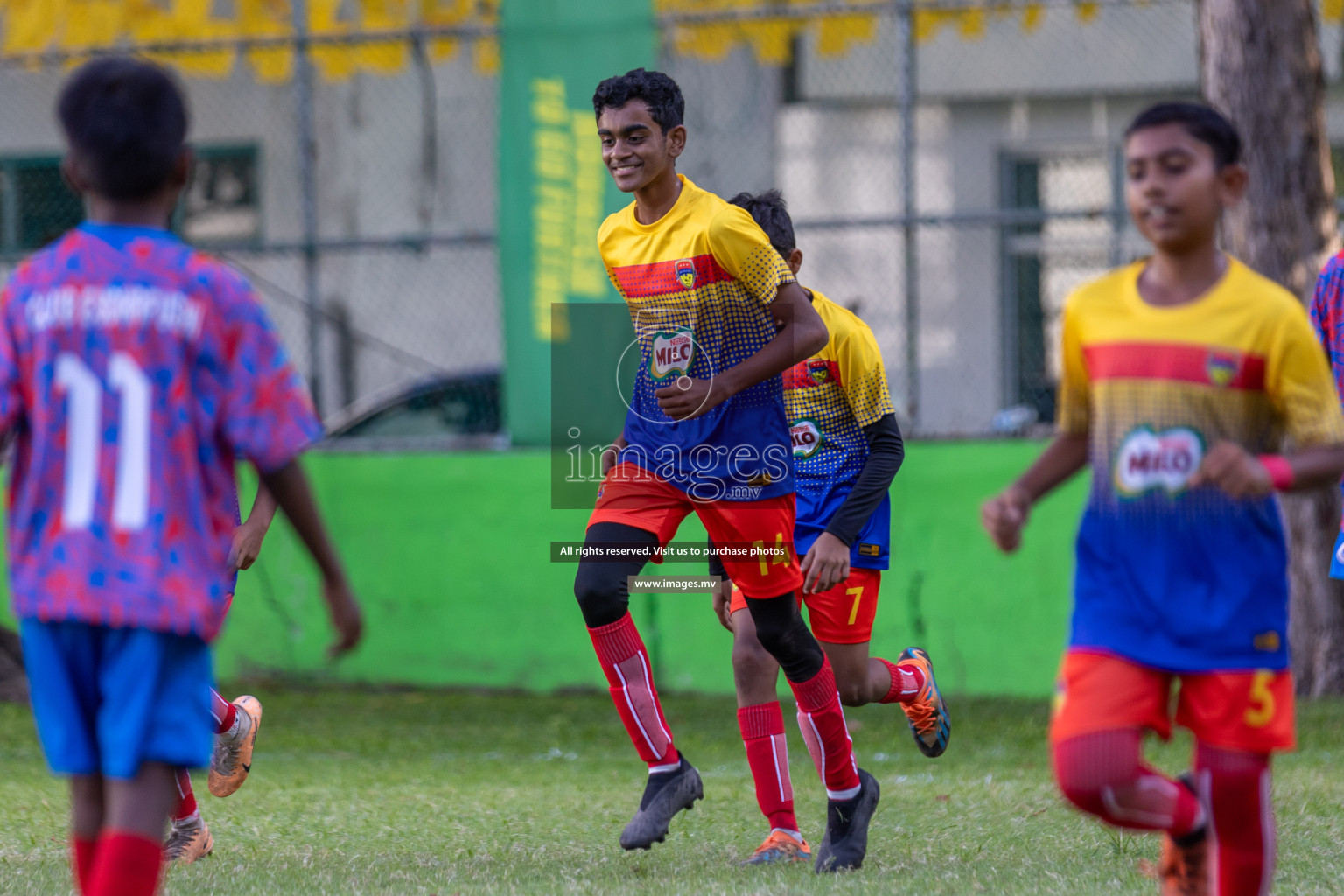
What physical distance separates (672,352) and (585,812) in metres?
2.03

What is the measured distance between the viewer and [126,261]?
291cm

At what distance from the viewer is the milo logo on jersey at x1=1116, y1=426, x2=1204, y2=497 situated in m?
3.28

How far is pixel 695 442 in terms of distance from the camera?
4922 millimetres

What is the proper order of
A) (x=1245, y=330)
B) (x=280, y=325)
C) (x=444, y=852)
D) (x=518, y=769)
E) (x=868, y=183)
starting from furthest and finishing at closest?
(x=868, y=183) → (x=280, y=325) → (x=518, y=769) → (x=444, y=852) → (x=1245, y=330)

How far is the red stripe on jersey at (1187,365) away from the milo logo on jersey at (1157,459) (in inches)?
4.2

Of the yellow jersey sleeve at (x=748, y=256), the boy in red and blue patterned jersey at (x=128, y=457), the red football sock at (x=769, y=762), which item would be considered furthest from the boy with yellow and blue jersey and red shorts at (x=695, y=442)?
the boy in red and blue patterned jersey at (x=128, y=457)

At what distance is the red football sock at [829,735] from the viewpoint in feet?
16.5

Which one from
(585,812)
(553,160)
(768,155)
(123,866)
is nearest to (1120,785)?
(123,866)

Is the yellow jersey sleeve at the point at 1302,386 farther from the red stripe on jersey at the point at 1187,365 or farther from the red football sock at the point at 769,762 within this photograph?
the red football sock at the point at 769,762

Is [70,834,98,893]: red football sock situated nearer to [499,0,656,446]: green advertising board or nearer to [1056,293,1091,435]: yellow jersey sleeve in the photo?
[1056,293,1091,435]: yellow jersey sleeve

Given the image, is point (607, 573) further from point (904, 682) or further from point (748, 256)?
point (904, 682)

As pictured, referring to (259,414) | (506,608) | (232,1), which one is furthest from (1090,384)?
(232,1)

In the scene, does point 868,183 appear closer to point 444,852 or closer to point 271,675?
point 271,675

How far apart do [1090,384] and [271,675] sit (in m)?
8.03
